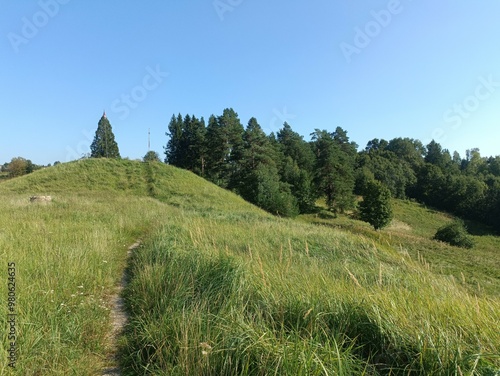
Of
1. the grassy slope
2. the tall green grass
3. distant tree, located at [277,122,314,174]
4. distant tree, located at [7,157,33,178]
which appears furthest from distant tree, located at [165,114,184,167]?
the tall green grass

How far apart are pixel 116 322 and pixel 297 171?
53.4 metres

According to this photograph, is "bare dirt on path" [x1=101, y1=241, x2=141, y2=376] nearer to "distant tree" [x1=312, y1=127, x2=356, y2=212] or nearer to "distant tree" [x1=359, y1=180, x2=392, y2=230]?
"distant tree" [x1=359, y1=180, x2=392, y2=230]

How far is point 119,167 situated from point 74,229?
30968mm

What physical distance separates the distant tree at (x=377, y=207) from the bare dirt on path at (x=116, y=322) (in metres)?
42.1

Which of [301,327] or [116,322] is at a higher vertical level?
[301,327]

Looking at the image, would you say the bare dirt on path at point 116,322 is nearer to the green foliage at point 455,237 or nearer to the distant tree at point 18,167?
the green foliage at point 455,237

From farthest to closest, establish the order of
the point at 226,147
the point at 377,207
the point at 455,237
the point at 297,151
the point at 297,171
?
1. the point at 297,151
2. the point at 297,171
3. the point at 226,147
4. the point at 377,207
5. the point at 455,237

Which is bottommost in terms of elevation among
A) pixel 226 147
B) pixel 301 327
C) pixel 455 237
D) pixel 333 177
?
pixel 455 237

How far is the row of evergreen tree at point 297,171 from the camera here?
4744 cm

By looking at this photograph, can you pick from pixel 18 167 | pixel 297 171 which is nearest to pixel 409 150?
pixel 297 171

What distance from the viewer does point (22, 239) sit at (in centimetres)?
584

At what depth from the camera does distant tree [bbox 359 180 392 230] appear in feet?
136

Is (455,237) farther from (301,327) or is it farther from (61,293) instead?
(61,293)

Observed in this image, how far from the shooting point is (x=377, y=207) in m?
41.8
